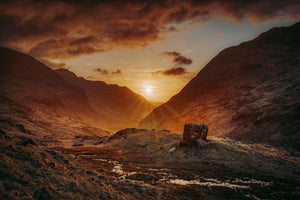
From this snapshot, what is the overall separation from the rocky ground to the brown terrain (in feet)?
0.19

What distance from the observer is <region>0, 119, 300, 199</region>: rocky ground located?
246 inches

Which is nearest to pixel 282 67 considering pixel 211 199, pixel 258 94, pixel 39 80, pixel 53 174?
pixel 258 94

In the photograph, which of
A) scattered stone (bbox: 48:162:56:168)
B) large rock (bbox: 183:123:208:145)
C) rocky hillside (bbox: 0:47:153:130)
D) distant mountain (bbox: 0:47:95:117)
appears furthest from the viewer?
distant mountain (bbox: 0:47:95:117)

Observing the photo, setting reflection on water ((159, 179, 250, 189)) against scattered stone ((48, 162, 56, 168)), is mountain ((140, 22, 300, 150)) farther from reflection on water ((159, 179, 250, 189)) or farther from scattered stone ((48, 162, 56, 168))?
scattered stone ((48, 162, 56, 168))

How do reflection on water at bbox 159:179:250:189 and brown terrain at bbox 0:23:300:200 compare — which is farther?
reflection on water at bbox 159:179:250:189

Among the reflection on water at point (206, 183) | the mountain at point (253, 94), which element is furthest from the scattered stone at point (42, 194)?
the mountain at point (253, 94)

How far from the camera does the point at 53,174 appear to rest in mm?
7297

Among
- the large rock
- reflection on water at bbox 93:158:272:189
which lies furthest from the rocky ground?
the large rock

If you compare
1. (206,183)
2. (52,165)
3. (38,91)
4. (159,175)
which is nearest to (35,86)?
(38,91)

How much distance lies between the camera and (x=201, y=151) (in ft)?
68.9

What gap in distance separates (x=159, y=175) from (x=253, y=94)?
55380mm

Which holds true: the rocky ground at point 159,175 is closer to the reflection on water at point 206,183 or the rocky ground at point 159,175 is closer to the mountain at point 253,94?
the reflection on water at point 206,183

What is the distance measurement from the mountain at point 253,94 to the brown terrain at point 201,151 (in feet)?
1.04

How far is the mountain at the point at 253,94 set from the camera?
119ft
